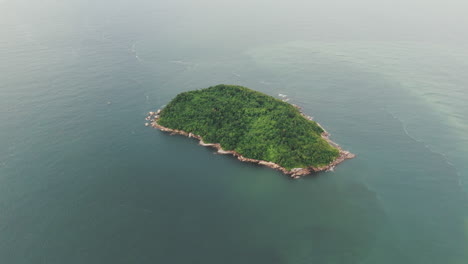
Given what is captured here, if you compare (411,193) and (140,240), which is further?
(411,193)

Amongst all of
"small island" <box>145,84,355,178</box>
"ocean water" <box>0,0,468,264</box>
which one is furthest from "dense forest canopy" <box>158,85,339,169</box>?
"ocean water" <box>0,0,468,264</box>

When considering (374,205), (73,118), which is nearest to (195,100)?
(73,118)

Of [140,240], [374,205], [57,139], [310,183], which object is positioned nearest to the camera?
[140,240]

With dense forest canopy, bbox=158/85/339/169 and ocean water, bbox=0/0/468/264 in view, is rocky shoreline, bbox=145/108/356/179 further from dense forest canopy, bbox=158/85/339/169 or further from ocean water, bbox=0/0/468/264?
ocean water, bbox=0/0/468/264

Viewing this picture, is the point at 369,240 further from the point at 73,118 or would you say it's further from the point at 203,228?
the point at 73,118

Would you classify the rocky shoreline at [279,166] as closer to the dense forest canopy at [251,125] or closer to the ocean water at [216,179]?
the dense forest canopy at [251,125]

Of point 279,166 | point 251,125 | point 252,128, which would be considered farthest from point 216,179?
point 251,125

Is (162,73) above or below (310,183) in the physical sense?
above

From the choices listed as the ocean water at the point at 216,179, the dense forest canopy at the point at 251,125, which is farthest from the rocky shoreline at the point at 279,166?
the ocean water at the point at 216,179
